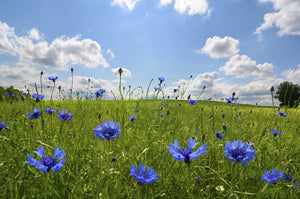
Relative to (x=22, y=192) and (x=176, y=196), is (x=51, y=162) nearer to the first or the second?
(x=22, y=192)

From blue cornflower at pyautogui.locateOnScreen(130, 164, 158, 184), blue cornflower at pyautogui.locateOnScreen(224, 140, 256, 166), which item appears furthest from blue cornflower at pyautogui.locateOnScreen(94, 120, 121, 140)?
blue cornflower at pyautogui.locateOnScreen(224, 140, 256, 166)

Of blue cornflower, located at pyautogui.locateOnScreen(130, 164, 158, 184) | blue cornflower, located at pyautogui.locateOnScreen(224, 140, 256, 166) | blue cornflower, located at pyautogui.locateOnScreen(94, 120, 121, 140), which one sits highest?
blue cornflower, located at pyautogui.locateOnScreen(94, 120, 121, 140)

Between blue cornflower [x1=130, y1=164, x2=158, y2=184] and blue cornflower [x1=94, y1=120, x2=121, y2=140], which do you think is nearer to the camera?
blue cornflower [x1=130, y1=164, x2=158, y2=184]

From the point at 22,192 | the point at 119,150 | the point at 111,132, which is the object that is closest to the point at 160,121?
the point at 119,150

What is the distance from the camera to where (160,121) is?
3223 millimetres

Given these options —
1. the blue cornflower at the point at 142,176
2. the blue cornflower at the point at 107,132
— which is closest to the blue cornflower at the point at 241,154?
the blue cornflower at the point at 142,176

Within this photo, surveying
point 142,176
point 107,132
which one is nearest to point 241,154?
point 142,176

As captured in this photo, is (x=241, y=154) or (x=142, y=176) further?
(x=241, y=154)

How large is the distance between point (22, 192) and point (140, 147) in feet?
3.53

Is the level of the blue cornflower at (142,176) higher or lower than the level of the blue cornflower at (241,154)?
lower

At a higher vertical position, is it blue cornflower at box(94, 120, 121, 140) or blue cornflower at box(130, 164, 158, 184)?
blue cornflower at box(94, 120, 121, 140)

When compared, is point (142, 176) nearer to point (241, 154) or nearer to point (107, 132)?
point (107, 132)

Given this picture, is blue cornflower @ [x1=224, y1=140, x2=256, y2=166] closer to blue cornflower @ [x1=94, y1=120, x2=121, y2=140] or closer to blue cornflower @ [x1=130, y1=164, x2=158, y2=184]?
blue cornflower @ [x1=130, y1=164, x2=158, y2=184]

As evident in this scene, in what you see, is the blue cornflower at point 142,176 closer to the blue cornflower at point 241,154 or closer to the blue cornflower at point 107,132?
the blue cornflower at point 107,132
